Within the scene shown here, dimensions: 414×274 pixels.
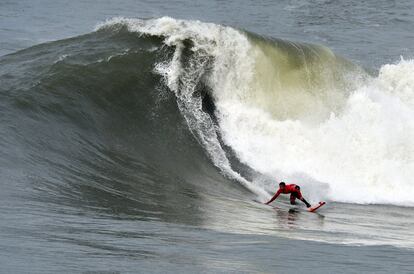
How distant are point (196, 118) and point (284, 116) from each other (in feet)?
8.74

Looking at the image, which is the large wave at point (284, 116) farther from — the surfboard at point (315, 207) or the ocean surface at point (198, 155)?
the surfboard at point (315, 207)

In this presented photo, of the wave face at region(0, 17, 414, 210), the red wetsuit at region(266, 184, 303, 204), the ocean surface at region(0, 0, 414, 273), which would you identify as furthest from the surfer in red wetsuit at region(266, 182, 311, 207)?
the wave face at region(0, 17, 414, 210)

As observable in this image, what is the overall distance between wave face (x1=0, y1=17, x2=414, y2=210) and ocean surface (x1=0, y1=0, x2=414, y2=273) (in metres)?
0.04

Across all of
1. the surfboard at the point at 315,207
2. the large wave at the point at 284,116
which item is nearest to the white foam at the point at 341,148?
the large wave at the point at 284,116

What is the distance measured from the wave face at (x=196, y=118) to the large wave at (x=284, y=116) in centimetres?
3

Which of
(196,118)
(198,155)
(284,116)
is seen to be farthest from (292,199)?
(284,116)

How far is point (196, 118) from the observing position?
15852 millimetres

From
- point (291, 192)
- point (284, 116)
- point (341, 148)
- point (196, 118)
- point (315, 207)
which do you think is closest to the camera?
point (315, 207)

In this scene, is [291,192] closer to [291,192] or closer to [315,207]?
[291,192]

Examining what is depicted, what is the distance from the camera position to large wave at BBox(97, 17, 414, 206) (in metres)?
15.4

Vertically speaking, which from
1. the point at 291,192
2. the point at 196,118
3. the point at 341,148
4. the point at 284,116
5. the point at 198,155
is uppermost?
the point at 284,116

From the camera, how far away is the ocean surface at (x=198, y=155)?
8031 millimetres

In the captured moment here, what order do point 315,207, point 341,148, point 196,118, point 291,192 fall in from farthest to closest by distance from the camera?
point 341,148
point 196,118
point 291,192
point 315,207

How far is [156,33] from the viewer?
58.0 ft
